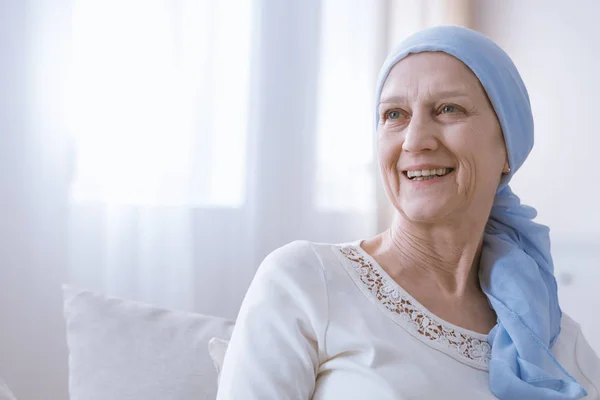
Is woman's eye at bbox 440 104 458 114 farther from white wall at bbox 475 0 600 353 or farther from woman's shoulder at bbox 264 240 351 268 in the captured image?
white wall at bbox 475 0 600 353

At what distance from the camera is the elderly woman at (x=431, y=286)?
48.6 inches

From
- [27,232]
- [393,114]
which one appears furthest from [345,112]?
[393,114]

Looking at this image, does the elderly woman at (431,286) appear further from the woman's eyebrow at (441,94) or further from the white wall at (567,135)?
the white wall at (567,135)

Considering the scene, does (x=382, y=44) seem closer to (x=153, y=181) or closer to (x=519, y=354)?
(x=153, y=181)

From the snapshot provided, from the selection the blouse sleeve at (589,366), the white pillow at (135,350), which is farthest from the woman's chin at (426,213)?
the white pillow at (135,350)

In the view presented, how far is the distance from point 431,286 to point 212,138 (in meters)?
1.19

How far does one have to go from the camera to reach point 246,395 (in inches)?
46.3

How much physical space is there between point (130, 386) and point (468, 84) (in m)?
0.90

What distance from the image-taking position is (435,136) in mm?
1387

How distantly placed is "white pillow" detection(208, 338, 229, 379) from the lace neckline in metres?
0.38

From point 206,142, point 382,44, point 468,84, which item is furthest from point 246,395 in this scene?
point 382,44

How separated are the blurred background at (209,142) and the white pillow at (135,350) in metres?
0.54

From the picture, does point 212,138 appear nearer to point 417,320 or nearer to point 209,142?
point 209,142

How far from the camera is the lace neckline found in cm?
131
